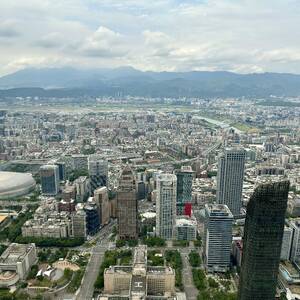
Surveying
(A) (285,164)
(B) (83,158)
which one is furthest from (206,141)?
(B) (83,158)

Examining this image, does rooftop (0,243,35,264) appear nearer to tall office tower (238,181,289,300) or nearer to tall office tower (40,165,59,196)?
tall office tower (40,165,59,196)

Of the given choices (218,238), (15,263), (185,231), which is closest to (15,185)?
(15,263)

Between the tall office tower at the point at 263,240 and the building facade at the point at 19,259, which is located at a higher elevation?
the tall office tower at the point at 263,240

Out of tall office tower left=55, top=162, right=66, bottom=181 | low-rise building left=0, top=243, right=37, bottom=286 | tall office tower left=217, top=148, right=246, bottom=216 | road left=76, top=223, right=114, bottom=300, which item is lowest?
road left=76, top=223, right=114, bottom=300

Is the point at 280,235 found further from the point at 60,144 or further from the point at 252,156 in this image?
the point at 60,144

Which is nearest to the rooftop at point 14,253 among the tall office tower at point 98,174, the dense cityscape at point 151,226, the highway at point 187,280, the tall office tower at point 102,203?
the dense cityscape at point 151,226

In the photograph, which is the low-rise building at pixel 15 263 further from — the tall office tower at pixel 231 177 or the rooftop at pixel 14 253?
the tall office tower at pixel 231 177

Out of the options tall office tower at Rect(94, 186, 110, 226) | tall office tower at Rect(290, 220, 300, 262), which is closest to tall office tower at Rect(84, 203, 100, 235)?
tall office tower at Rect(94, 186, 110, 226)

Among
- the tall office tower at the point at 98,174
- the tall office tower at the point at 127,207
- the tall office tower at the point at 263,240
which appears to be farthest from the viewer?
the tall office tower at the point at 98,174
